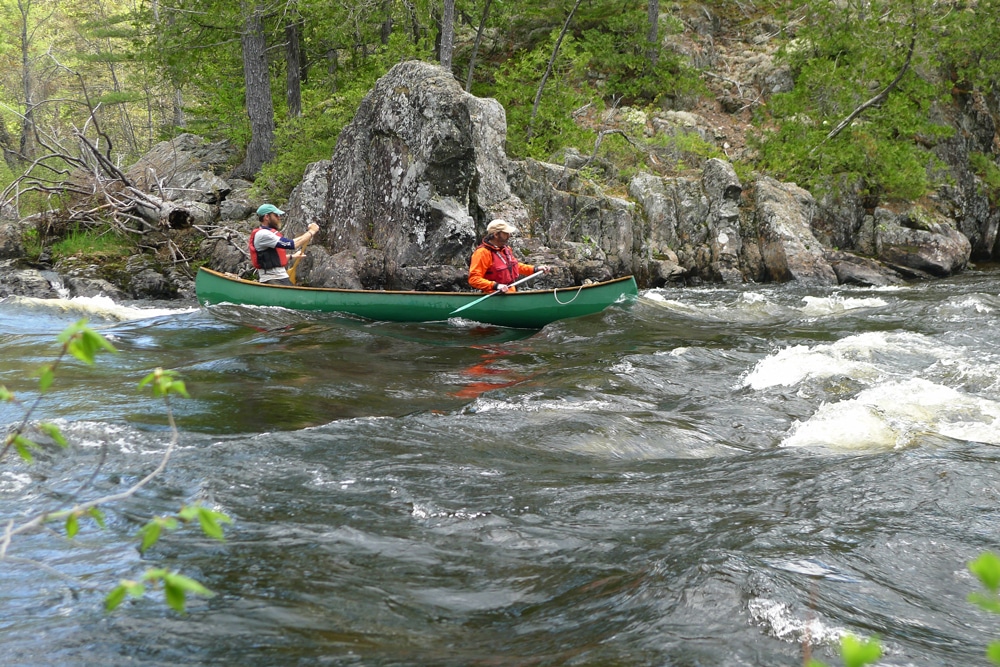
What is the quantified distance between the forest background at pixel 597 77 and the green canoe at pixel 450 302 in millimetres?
5548

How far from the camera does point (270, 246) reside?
1069cm

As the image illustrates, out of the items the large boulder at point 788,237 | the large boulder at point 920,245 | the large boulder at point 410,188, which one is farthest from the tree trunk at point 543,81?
the large boulder at point 920,245

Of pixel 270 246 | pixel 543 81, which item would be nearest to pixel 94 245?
pixel 270 246

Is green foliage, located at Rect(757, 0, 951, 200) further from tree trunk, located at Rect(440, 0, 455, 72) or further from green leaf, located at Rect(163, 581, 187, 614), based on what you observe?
green leaf, located at Rect(163, 581, 187, 614)

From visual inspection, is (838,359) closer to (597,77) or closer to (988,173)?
(988,173)

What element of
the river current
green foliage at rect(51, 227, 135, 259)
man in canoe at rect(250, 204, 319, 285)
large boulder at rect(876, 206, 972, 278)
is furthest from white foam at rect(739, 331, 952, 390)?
green foliage at rect(51, 227, 135, 259)

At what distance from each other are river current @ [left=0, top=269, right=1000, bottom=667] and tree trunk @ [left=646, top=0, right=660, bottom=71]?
534 inches

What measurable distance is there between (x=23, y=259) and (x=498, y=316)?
912 centimetres

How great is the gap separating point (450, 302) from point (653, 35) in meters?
12.8

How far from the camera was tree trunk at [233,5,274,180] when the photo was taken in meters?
15.3

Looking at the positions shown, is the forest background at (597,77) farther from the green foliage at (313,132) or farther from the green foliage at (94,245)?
the green foliage at (94,245)

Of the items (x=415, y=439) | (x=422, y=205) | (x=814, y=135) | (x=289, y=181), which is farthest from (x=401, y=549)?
(x=814, y=135)

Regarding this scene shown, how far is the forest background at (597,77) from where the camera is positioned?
610 inches

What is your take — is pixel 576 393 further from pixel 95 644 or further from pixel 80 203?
pixel 80 203
